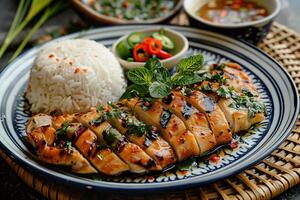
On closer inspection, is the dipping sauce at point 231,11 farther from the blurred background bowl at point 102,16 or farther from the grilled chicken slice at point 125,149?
the grilled chicken slice at point 125,149

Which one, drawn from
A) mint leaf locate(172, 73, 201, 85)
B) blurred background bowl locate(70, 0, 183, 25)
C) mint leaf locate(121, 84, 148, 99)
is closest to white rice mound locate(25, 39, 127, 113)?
mint leaf locate(121, 84, 148, 99)

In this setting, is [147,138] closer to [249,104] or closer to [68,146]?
[68,146]

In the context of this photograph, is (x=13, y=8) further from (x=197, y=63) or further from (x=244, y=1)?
(x=197, y=63)

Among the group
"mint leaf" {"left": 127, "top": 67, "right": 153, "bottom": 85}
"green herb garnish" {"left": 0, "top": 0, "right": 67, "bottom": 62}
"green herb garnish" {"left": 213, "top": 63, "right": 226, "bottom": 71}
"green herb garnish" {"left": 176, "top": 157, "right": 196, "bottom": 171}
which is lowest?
"green herb garnish" {"left": 0, "top": 0, "right": 67, "bottom": 62}

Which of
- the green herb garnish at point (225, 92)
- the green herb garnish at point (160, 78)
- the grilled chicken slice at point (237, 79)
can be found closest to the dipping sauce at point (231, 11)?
the grilled chicken slice at point (237, 79)

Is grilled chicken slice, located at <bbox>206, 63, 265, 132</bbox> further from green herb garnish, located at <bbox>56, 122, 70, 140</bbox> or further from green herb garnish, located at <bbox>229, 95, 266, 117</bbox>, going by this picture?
green herb garnish, located at <bbox>56, 122, 70, 140</bbox>

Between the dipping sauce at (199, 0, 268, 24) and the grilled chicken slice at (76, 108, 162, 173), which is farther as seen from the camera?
the dipping sauce at (199, 0, 268, 24)
